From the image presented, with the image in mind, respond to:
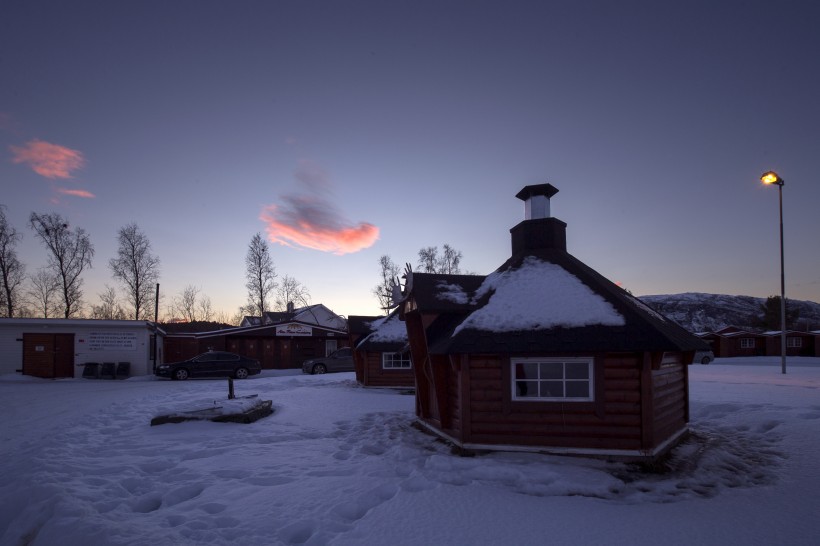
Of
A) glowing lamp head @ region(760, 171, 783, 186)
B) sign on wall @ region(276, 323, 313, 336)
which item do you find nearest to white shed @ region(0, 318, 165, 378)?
sign on wall @ region(276, 323, 313, 336)

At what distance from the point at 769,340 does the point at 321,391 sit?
51282 mm

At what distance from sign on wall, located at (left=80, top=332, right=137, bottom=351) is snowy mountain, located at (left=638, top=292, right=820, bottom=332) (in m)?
143

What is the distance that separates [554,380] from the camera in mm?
8578

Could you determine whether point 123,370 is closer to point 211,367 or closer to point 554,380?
point 211,367

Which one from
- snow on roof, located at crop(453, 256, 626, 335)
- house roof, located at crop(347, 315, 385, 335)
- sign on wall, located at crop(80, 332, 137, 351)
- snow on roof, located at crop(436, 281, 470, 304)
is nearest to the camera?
snow on roof, located at crop(453, 256, 626, 335)

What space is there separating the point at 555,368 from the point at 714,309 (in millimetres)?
189720

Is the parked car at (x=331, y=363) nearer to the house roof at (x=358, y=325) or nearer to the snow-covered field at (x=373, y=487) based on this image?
the house roof at (x=358, y=325)

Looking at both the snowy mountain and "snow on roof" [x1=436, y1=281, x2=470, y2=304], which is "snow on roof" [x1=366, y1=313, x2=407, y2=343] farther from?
the snowy mountain

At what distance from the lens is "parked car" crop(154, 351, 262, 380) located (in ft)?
82.1

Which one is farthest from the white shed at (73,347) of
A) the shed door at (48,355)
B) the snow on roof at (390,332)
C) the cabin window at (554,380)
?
the cabin window at (554,380)

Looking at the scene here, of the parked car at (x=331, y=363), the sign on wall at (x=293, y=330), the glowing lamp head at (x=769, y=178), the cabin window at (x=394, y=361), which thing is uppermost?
the glowing lamp head at (x=769, y=178)

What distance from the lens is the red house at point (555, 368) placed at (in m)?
8.16

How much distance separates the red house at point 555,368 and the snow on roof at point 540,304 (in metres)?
0.02

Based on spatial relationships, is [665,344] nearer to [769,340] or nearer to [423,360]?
[423,360]
